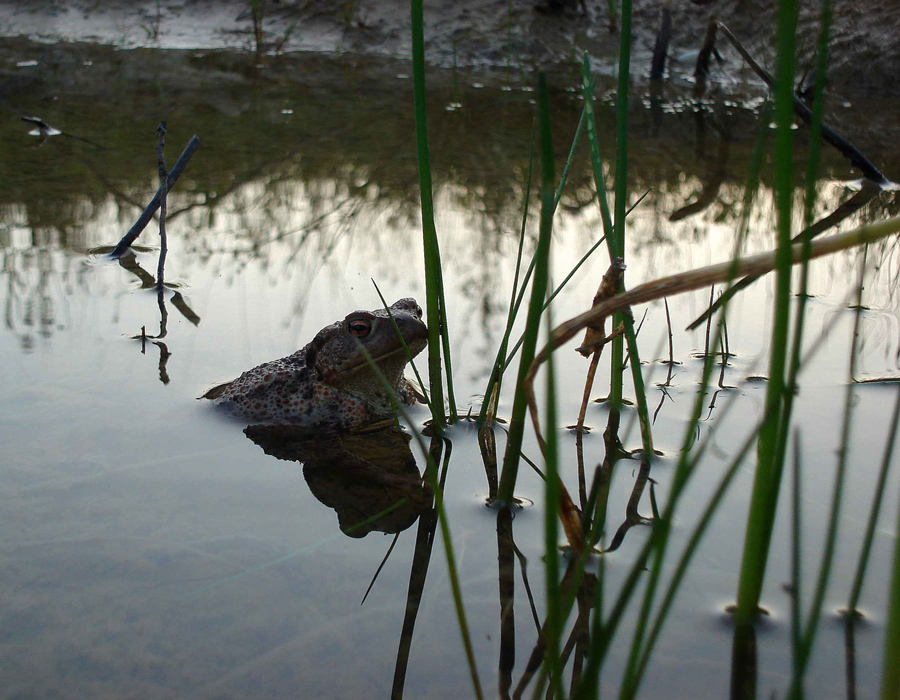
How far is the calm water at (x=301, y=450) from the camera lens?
1721mm

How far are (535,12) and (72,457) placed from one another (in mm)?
9271

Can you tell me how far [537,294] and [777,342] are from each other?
463 mm

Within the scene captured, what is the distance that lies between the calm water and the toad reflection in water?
21 mm

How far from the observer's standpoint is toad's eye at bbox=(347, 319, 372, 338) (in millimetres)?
3088

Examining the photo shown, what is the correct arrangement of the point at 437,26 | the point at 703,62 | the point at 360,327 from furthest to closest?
the point at 437,26, the point at 703,62, the point at 360,327

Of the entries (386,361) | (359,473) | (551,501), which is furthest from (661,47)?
(551,501)

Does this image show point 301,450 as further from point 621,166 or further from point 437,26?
point 437,26

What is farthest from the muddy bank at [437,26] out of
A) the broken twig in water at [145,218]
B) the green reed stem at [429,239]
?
the green reed stem at [429,239]

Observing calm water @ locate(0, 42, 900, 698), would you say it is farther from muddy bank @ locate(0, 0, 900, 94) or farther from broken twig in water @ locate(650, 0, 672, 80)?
muddy bank @ locate(0, 0, 900, 94)

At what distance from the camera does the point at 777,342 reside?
4.03ft

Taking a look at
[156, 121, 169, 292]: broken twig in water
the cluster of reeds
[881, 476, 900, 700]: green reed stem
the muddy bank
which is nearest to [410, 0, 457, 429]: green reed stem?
the cluster of reeds

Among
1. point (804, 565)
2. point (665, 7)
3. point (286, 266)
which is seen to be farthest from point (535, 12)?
point (804, 565)

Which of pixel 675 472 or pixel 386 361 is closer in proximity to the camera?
pixel 675 472

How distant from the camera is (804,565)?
1979mm
